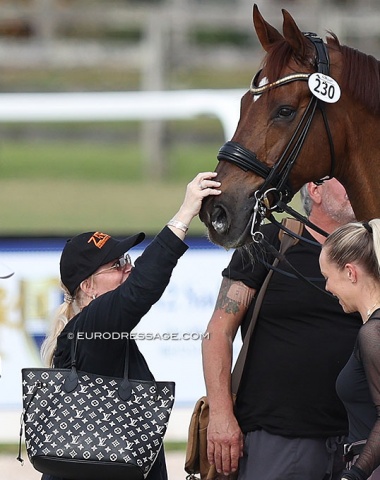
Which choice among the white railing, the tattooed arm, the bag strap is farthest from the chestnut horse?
the white railing

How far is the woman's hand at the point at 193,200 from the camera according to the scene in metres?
3.33

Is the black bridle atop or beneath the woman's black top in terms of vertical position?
atop

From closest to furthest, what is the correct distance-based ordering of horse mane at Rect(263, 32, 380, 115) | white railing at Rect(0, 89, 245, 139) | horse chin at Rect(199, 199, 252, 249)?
1. horse chin at Rect(199, 199, 252, 249)
2. horse mane at Rect(263, 32, 380, 115)
3. white railing at Rect(0, 89, 245, 139)

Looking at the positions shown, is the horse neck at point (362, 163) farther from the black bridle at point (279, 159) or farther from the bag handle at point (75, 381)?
the bag handle at point (75, 381)

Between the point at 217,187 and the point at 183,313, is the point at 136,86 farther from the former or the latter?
the point at 217,187

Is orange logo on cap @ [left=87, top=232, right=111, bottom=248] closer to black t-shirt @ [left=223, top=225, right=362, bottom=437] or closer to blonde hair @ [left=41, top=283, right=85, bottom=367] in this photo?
blonde hair @ [left=41, top=283, right=85, bottom=367]

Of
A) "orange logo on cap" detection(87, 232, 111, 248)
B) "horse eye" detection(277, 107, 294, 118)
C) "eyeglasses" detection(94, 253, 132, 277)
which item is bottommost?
"eyeglasses" detection(94, 253, 132, 277)

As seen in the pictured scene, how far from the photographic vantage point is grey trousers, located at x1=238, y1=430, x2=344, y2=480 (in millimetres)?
3676

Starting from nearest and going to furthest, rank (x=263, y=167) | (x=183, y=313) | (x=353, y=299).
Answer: (x=353, y=299) < (x=263, y=167) < (x=183, y=313)

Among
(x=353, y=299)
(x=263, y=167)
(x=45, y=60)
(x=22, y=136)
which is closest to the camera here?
(x=353, y=299)

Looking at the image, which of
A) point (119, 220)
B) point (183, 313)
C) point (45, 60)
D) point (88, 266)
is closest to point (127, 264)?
point (88, 266)

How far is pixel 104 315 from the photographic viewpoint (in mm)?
3383

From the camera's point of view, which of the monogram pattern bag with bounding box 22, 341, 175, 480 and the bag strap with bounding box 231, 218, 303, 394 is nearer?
the monogram pattern bag with bounding box 22, 341, 175, 480

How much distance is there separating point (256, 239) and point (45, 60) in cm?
2077
